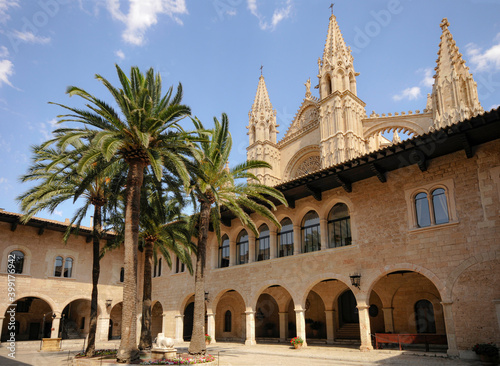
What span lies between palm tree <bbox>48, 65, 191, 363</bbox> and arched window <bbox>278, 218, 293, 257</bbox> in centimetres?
784

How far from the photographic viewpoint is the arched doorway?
30.8 metres

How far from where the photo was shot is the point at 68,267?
2791 cm

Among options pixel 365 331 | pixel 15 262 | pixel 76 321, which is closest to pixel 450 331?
pixel 365 331

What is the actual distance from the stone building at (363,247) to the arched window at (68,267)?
1.29 ft

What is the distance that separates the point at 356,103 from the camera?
109 ft

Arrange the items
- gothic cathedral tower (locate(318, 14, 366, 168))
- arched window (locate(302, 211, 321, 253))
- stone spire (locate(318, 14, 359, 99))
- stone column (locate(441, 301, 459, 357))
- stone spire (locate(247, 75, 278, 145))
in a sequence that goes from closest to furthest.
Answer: stone column (locate(441, 301, 459, 357)) → arched window (locate(302, 211, 321, 253)) → gothic cathedral tower (locate(318, 14, 366, 168)) → stone spire (locate(318, 14, 359, 99)) → stone spire (locate(247, 75, 278, 145))

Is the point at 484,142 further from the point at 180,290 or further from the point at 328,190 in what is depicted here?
the point at 180,290

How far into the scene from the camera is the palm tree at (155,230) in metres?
17.2

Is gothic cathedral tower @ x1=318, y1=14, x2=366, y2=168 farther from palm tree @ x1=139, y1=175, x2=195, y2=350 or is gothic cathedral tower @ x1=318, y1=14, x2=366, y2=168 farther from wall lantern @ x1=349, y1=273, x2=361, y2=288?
wall lantern @ x1=349, y1=273, x2=361, y2=288

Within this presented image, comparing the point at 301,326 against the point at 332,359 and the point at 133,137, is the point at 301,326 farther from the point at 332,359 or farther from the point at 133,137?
the point at 133,137

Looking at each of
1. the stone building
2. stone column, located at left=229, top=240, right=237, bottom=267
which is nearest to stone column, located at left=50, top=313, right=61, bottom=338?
the stone building

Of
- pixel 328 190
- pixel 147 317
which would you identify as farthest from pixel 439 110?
pixel 147 317

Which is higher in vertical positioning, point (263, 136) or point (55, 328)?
point (263, 136)

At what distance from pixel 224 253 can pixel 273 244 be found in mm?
4561
